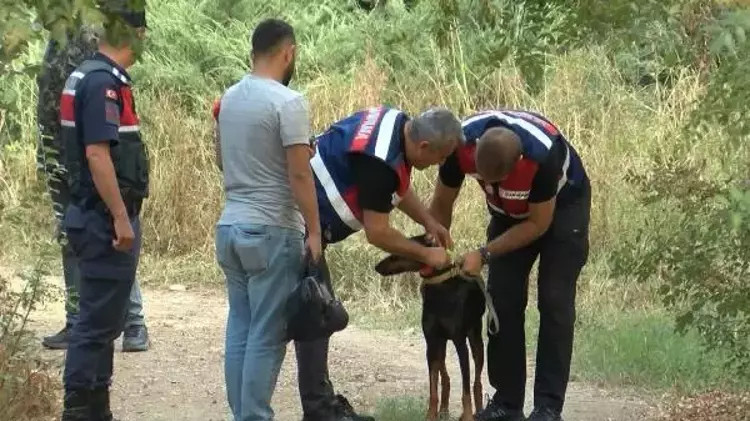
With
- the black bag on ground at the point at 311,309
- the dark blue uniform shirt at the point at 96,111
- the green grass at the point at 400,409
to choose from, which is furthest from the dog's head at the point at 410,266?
the dark blue uniform shirt at the point at 96,111

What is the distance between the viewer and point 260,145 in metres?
5.23

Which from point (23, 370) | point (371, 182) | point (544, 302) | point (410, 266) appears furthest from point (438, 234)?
point (23, 370)

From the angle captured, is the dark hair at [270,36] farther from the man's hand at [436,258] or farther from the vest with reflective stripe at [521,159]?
the man's hand at [436,258]

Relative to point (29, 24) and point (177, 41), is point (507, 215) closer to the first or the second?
point (29, 24)

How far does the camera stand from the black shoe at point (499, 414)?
609 centimetres

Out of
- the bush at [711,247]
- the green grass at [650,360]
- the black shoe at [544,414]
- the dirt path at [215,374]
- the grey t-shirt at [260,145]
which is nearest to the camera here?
the bush at [711,247]

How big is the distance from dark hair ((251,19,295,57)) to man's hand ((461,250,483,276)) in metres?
1.23

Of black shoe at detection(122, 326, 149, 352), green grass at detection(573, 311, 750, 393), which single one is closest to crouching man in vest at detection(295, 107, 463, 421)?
green grass at detection(573, 311, 750, 393)

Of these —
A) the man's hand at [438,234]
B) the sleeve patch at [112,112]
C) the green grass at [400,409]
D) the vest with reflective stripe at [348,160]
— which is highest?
the sleeve patch at [112,112]

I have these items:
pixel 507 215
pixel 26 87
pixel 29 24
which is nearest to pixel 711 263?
pixel 507 215

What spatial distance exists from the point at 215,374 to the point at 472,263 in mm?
2300

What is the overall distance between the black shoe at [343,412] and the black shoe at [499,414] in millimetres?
517

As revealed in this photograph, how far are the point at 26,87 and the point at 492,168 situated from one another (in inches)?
303

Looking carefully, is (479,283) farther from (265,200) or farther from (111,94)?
(111,94)
